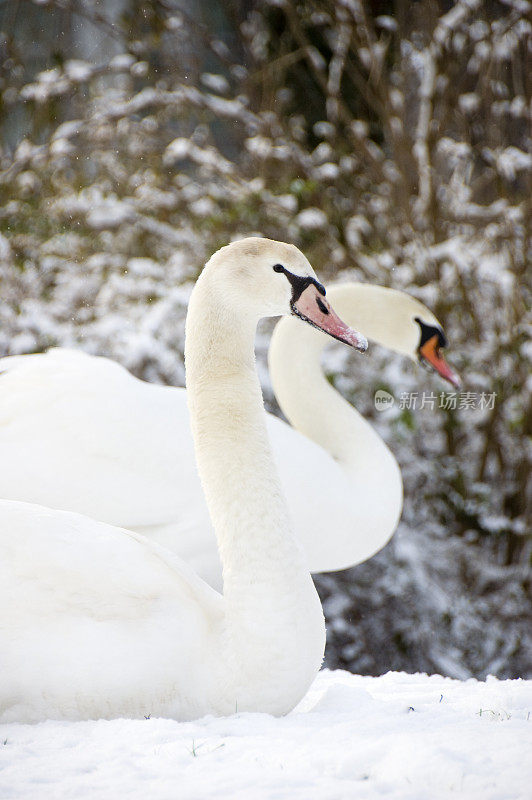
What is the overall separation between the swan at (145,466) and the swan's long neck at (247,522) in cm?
80

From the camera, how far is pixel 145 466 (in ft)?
9.87

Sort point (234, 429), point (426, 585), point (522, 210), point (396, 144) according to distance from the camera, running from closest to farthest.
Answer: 1. point (234, 429)
2. point (426, 585)
3. point (522, 210)
4. point (396, 144)

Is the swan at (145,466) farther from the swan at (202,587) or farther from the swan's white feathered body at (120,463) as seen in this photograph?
the swan at (202,587)

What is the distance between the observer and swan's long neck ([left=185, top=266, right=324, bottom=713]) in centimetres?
201

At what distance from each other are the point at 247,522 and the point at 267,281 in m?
0.53

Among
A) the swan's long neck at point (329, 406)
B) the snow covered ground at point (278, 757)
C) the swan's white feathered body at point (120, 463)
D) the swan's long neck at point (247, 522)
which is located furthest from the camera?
the swan's long neck at point (329, 406)

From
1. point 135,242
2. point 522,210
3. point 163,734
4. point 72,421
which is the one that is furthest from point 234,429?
point 135,242

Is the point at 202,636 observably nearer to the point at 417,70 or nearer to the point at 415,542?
the point at 415,542

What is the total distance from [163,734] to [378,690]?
32.8 inches

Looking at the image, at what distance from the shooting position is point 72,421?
306 centimetres

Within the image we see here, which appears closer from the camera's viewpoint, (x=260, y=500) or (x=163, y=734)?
(x=163, y=734)

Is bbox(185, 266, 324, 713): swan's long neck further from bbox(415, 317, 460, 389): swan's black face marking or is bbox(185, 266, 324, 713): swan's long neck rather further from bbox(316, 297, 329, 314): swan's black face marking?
bbox(415, 317, 460, 389): swan's black face marking

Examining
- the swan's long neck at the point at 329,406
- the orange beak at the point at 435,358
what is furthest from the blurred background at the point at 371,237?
the swan's long neck at the point at 329,406

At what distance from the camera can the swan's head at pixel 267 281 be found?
217 cm
